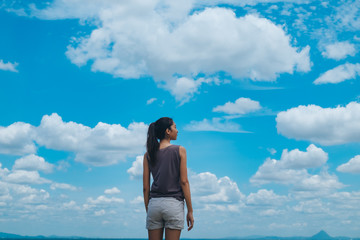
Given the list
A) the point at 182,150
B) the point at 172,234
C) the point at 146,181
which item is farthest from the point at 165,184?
the point at 172,234

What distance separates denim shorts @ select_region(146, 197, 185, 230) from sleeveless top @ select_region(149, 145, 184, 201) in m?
0.10

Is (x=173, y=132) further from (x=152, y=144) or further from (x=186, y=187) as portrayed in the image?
(x=186, y=187)

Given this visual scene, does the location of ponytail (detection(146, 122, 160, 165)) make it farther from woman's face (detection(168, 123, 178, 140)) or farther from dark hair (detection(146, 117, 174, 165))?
woman's face (detection(168, 123, 178, 140))

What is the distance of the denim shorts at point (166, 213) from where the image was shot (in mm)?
6309

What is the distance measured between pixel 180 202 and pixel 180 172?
0.46 m

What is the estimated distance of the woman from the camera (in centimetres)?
634

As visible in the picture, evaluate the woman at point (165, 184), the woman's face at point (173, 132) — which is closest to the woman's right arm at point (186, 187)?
the woman at point (165, 184)

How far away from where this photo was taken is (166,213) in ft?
20.7

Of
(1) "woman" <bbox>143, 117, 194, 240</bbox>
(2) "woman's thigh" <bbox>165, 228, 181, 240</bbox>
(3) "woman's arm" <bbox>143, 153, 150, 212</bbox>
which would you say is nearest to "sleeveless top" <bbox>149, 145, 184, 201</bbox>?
(1) "woman" <bbox>143, 117, 194, 240</bbox>

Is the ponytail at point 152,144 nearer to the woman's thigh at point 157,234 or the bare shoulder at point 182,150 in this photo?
the bare shoulder at point 182,150

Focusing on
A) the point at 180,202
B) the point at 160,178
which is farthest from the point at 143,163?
the point at 180,202

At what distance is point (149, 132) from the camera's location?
265 inches

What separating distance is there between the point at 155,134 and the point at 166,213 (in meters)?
1.27

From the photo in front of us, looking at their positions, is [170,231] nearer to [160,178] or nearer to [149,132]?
[160,178]
